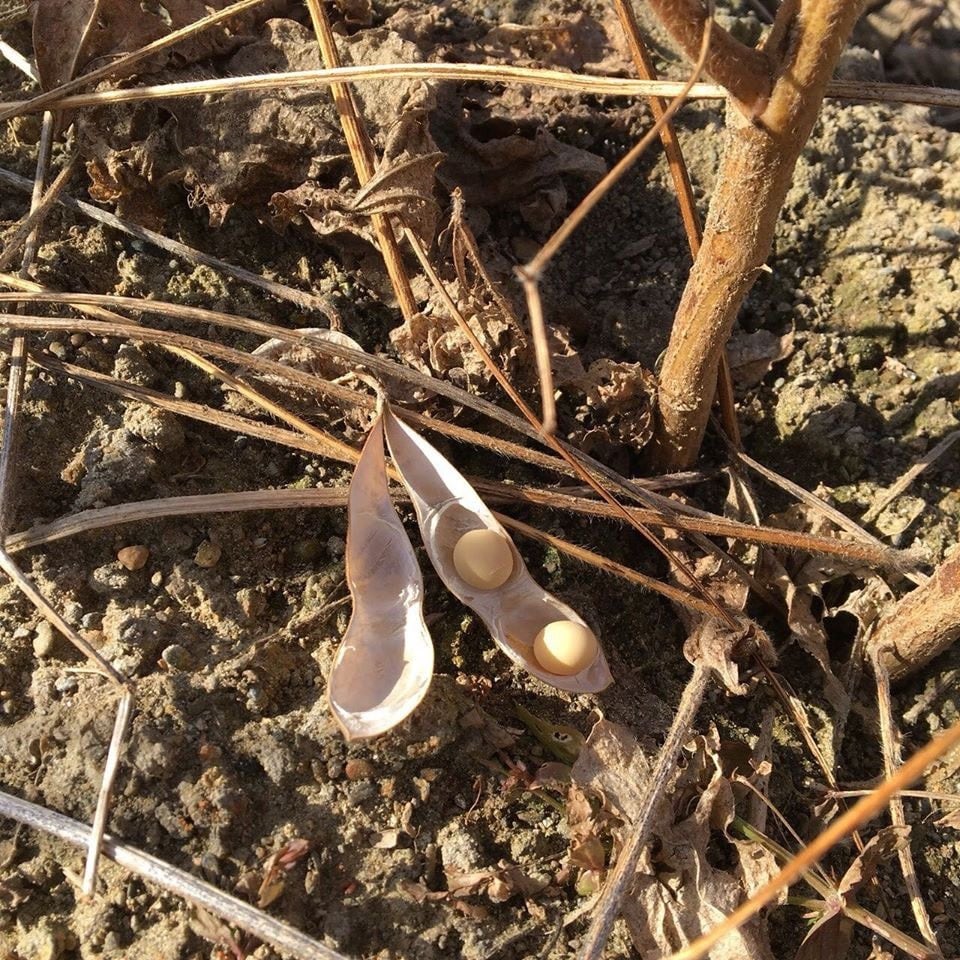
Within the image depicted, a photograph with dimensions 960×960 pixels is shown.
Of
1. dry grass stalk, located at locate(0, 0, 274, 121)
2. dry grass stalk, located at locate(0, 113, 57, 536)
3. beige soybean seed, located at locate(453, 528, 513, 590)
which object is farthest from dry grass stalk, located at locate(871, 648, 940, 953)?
dry grass stalk, located at locate(0, 0, 274, 121)

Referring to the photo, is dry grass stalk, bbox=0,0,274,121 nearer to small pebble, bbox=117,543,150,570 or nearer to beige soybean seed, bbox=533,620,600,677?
small pebble, bbox=117,543,150,570

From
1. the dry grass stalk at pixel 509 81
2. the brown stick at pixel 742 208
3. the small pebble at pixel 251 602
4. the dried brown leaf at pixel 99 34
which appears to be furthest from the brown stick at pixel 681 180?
the small pebble at pixel 251 602

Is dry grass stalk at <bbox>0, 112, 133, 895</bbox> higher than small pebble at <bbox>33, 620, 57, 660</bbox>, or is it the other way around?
dry grass stalk at <bbox>0, 112, 133, 895</bbox>

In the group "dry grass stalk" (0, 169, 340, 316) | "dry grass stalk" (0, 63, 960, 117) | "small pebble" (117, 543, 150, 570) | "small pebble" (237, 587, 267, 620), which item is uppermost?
"dry grass stalk" (0, 63, 960, 117)

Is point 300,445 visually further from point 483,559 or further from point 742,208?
point 742,208

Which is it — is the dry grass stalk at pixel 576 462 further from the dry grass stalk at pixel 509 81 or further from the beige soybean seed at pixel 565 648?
the dry grass stalk at pixel 509 81

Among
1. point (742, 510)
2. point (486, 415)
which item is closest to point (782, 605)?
point (742, 510)
